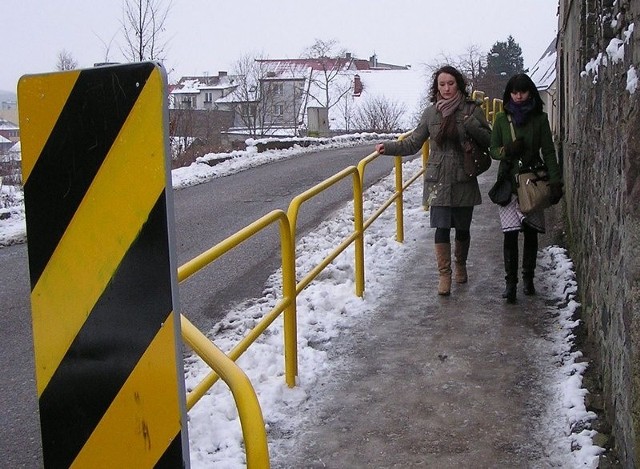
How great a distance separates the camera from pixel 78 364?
176cm

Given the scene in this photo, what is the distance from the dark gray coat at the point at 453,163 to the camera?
5918 millimetres

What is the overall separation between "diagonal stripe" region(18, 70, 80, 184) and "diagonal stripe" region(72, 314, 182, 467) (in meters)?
0.48

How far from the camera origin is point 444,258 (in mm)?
6082

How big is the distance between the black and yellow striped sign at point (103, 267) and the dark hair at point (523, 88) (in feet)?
14.2

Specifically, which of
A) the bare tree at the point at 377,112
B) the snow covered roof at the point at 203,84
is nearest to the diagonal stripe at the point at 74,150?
the bare tree at the point at 377,112

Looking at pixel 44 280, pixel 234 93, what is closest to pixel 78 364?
pixel 44 280

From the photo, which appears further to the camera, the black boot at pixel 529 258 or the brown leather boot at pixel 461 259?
the brown leather boot at pixel 461 259

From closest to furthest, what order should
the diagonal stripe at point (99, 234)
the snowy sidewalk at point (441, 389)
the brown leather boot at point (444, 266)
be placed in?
the diagonal stripe at point (99, 234)
the snowy sidewalk at point (441, 389)
the brown leather boot at point (444, 266)

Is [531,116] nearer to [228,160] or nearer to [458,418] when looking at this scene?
[458,418]

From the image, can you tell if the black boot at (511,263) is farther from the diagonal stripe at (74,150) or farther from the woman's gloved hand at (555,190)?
the diagonal stripe at (74,150)

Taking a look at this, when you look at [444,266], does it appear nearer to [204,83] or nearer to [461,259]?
[461,259]

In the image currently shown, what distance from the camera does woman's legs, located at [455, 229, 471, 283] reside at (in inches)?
245

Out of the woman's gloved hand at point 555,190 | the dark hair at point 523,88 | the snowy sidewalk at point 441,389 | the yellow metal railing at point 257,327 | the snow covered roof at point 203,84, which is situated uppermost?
the snow covered roof at point 203,84

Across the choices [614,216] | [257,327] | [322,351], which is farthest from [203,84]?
[614,216]
